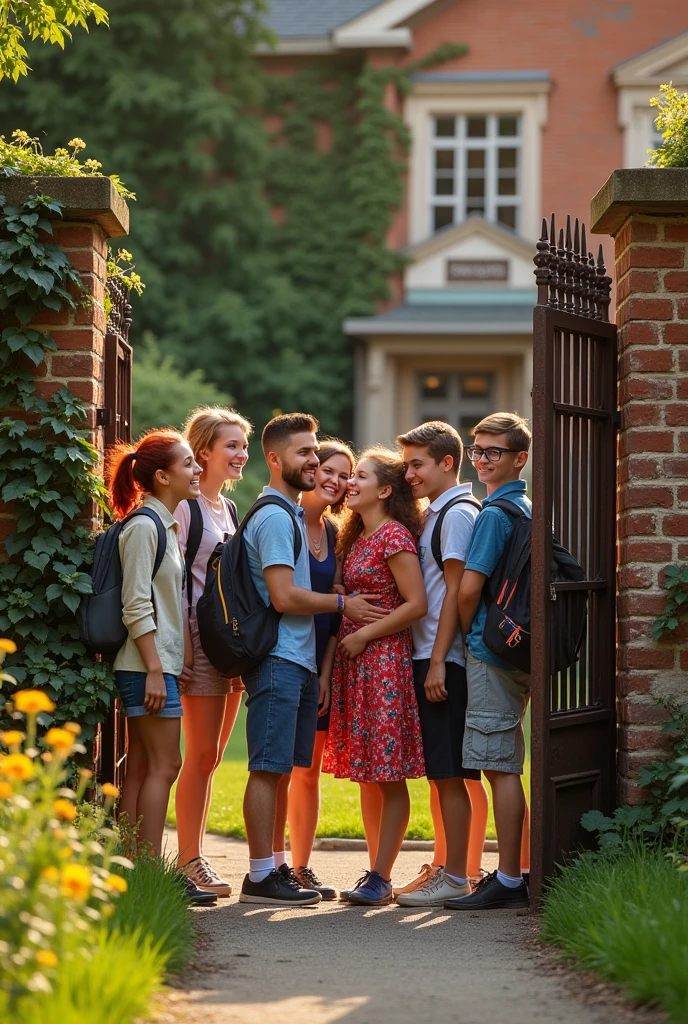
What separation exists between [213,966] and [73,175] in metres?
3.21

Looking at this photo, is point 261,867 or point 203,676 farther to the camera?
point 203,676

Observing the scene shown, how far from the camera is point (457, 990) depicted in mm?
4145

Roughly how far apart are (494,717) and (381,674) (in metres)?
0.52

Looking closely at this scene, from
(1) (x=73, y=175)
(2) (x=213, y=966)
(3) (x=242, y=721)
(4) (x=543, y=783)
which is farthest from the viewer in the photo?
(3) (x=242, y=721)

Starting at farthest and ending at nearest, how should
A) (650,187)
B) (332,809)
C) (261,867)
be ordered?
1. (332,809)
2. (261,867)
3. (650,187)

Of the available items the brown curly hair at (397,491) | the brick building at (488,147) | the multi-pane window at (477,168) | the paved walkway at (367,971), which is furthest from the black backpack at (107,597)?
the multi-pane window at (477,168)

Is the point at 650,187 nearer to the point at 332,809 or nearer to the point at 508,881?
the point at 508,881

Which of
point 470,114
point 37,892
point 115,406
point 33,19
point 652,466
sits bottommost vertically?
point 37,892

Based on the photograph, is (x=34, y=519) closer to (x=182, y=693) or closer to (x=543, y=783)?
(x=182, y=693)

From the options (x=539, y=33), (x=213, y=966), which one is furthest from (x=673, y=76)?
(x=213, y=966)

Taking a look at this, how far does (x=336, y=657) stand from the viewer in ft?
19.5

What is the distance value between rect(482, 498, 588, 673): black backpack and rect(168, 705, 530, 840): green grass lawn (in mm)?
2307

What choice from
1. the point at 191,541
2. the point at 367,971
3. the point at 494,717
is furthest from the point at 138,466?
the point at 367,971

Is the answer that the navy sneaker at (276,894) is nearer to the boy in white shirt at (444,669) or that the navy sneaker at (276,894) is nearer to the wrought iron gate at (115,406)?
the boy in white shirt at (444,669)
